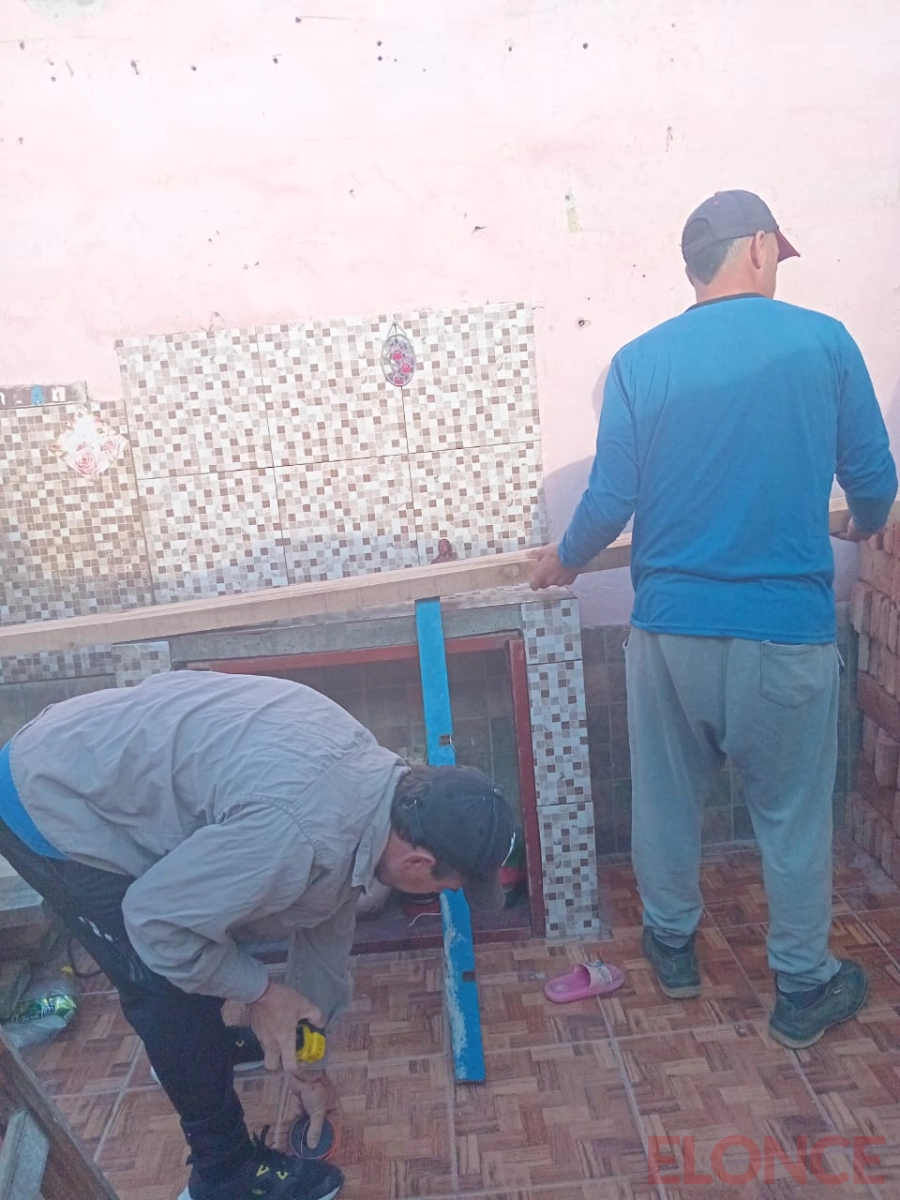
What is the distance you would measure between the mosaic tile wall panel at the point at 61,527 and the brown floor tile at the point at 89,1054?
1259 mm

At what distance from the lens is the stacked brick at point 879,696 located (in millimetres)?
3293

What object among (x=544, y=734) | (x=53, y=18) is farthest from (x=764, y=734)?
(x=53, y=18)

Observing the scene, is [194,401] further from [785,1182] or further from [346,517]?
[785,1182]

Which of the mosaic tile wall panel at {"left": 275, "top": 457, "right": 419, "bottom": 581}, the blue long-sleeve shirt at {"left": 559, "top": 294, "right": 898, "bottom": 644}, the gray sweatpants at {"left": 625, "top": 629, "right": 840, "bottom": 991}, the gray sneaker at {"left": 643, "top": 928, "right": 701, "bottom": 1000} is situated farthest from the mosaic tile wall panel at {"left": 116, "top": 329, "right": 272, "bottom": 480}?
the gray sneaker at {"left": 643, "top": 928, "right": 701, "bottom": 1000}

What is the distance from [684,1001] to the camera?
286cm

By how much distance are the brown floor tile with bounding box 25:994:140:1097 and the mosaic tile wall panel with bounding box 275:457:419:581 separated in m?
1.45

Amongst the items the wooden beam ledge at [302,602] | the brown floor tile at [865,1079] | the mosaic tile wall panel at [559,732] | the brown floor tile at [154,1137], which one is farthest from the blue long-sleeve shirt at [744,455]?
the brown floor tile at [154,1137]

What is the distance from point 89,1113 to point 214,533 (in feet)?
5.55

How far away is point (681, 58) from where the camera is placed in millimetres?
3238

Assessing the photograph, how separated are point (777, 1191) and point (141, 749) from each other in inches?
64.0

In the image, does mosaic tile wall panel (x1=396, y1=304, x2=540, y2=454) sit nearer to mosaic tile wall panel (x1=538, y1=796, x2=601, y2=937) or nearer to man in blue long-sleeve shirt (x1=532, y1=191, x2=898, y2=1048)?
man in blue long-sleeve shirt (x1=532, y1=191, x2=898, y2=1048)

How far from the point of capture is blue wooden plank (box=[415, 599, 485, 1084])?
103 inches

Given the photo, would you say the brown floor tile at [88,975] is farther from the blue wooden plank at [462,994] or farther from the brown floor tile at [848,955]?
the brown floor tile at [848,955]

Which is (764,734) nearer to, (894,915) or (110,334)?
(894,915)
